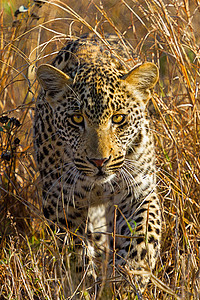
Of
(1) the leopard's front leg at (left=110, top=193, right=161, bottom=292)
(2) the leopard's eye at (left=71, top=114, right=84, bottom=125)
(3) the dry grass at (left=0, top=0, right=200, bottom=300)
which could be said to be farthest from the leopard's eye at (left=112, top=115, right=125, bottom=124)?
(1) the leopard's front leg at (left=110, top=193, right=161, bottom=292)

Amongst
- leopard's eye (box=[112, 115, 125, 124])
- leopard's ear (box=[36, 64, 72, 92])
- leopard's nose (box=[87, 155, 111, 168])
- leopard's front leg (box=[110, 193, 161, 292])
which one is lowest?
leopard's front leg (box=[110, 193, 161, 292])

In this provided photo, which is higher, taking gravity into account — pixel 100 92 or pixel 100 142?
pixel 100 92

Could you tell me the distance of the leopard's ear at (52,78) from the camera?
4402mm

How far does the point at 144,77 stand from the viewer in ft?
14.6

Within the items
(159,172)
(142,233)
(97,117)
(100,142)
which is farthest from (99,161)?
(159,172)

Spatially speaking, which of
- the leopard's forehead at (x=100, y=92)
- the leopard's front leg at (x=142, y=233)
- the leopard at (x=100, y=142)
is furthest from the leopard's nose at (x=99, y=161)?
the leopard's front leg at (x=142, y=233)

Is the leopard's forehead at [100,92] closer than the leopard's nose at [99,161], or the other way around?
the leopard's nose at [99,161]

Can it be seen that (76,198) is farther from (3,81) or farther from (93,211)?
(3,81)

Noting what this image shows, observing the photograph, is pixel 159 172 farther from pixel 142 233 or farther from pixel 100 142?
pixel 100 142

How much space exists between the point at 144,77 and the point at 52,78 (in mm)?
752

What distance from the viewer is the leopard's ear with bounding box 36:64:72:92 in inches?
173

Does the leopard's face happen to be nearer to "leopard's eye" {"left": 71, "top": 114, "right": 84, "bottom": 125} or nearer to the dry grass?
"leopard's eye" {"left": 71, "top": 114, "right": 84, "bottom": 125}

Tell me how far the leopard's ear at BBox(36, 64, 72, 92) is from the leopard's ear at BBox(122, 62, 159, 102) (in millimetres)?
486

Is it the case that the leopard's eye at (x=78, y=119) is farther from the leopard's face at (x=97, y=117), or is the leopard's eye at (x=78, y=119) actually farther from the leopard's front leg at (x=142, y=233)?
the leopard's front leg at (x=142, y=233)
